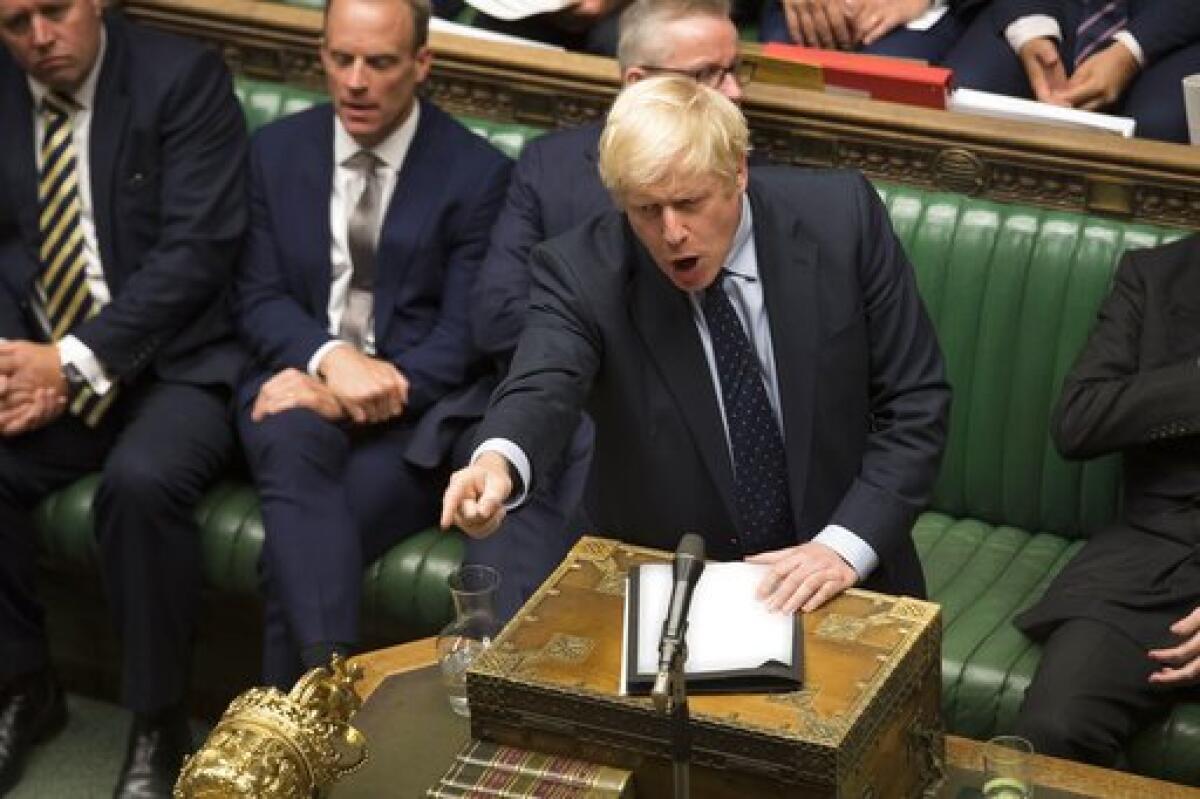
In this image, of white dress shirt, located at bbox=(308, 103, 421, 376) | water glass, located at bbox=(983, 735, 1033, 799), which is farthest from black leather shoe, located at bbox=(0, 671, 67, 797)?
water glass, located at bbox=(983, 735, 1033, 799)

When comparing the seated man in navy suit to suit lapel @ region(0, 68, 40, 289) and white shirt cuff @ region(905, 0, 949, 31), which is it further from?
white shirt cuff @ region(905, 0, 949, 31)

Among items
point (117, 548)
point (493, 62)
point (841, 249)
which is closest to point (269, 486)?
point (117, 548)

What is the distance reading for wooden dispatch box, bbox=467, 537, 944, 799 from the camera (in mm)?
2840

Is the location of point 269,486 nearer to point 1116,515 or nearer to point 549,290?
point 549,290

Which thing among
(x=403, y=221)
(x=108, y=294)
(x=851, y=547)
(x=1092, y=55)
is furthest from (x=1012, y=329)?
(x=108, y=294)

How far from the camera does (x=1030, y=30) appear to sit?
4855 millimetres

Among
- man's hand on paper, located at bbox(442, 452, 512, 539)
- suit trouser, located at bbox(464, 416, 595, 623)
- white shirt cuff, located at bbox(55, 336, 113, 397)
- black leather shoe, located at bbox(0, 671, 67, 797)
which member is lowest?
black leather shoe, located at bbox(0, 671, 67, 797)

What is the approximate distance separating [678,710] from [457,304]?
2087mm

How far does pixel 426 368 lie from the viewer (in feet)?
14.8

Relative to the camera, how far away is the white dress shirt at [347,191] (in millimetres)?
4598

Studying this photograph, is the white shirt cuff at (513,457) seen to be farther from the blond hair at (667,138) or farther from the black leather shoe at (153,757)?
the black leather shoe at (153,757)

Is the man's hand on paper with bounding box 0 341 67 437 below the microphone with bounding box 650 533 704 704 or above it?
below

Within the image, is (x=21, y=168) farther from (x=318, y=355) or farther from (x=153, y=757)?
(x=153, y=757)

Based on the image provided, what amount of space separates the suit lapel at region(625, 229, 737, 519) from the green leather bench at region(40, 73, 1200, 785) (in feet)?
2.86
